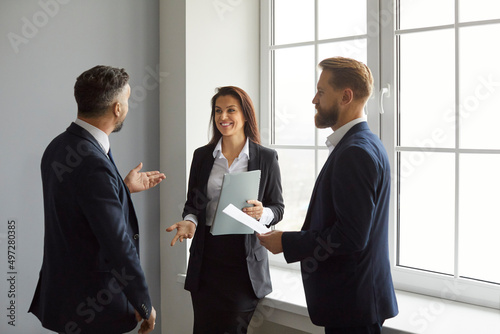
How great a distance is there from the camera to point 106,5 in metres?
2.71

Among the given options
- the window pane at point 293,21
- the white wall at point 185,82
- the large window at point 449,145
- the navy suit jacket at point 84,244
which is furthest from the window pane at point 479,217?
the navy suit jacket at point 84,244

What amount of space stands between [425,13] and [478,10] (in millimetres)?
252

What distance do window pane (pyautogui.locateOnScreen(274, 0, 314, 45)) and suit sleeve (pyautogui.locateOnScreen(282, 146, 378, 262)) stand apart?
1.48 metres

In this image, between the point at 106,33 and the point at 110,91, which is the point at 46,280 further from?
the point at 106,33

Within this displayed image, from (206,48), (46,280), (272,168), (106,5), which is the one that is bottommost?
(46,280)

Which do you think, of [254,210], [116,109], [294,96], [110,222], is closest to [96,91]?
[116,109]

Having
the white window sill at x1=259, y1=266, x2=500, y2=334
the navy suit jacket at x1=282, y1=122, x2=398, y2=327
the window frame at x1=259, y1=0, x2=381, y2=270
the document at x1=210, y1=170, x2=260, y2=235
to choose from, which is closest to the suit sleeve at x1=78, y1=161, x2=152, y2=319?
the document at x1=210, y1=170, x2=260, y2=235

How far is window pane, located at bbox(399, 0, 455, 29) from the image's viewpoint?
2.39m

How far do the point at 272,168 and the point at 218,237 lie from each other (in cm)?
43

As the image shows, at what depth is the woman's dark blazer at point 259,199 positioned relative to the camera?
7.87ft

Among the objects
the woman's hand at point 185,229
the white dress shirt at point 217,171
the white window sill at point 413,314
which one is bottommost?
the white window sill at point 413,314

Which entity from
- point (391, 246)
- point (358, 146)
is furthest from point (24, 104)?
point (391, 246)

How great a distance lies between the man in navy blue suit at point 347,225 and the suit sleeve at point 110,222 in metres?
0.53

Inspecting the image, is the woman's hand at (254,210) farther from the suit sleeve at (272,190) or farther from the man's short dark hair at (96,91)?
the man's short dark hair at (96,91)
